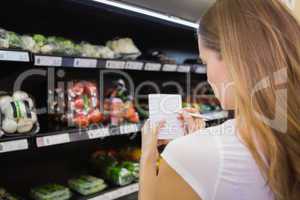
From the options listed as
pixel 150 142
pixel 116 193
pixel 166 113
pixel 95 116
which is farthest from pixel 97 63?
pixel 116 193

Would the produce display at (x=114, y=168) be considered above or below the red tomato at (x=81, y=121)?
below

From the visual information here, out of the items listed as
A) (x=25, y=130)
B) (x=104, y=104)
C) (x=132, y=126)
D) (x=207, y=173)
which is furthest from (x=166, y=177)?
(x=104, y=104)

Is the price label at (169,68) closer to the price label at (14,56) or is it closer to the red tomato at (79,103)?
the red tomato at (79,103)

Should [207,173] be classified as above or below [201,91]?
below

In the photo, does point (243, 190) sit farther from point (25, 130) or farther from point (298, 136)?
point (25, 130)

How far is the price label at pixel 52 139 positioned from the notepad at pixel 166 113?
0.52 m

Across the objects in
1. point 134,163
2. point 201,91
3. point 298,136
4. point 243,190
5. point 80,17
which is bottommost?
point 134,163

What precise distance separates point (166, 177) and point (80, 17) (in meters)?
1.47

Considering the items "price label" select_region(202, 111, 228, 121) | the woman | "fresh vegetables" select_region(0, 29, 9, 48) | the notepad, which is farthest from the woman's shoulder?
"price label" select_region(202, 111, 228, 121)

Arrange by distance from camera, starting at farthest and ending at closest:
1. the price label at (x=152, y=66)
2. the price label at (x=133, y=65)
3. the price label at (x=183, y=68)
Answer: the price label at (x=183, y=68)
the price label at (x=152, y=66)
the price label at (x=133, y=65)

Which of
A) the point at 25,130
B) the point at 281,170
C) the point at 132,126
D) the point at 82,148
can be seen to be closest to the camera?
the point at 281,170

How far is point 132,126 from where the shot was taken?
171 centimetres

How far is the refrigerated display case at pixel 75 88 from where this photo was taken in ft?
4.62

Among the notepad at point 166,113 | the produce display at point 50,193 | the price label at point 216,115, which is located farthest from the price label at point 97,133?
the price label at point 216,115
